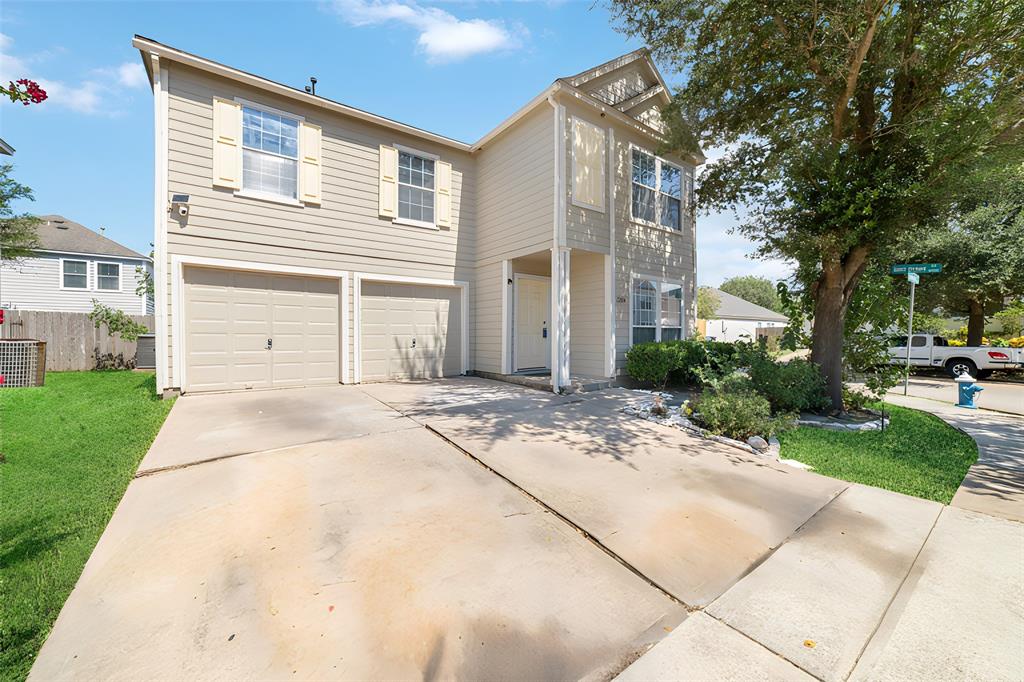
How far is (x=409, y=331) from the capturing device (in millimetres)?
9477

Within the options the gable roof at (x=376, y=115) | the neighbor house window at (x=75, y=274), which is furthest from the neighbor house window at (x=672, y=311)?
the neighbor house window at (x=75, y=274)

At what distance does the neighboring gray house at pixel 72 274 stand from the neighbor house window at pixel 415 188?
1210 cm

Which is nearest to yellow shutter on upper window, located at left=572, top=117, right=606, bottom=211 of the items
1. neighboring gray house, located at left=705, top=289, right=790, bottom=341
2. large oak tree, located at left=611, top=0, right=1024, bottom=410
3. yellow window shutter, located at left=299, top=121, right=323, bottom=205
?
large oak tree, located at left=611, top=0, right=1024, bottom=410

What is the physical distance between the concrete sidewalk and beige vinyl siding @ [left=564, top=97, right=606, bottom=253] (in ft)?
20.5

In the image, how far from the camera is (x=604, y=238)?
882 centimetres

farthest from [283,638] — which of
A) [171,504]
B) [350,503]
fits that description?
[171,504]

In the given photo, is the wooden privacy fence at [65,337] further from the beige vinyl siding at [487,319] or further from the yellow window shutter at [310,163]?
the beige vinyl siding at [487,319]

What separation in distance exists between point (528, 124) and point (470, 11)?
2.22 meters

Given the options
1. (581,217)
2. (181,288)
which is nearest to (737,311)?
(581,217)

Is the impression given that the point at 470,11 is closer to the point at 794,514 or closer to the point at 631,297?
the point at 631,297

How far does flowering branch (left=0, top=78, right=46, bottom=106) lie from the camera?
2398 mm

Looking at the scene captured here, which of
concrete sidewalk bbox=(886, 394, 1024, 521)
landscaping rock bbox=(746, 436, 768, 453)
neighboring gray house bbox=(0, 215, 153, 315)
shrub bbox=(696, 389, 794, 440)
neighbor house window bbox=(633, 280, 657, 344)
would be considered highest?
neighboring gray house bbox=(0, 215, 153, 315)

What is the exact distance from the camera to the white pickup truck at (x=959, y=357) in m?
12.2

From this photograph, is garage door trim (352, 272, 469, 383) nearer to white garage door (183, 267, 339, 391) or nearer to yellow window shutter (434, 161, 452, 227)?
white garage door (183, 267, 339, 391)
